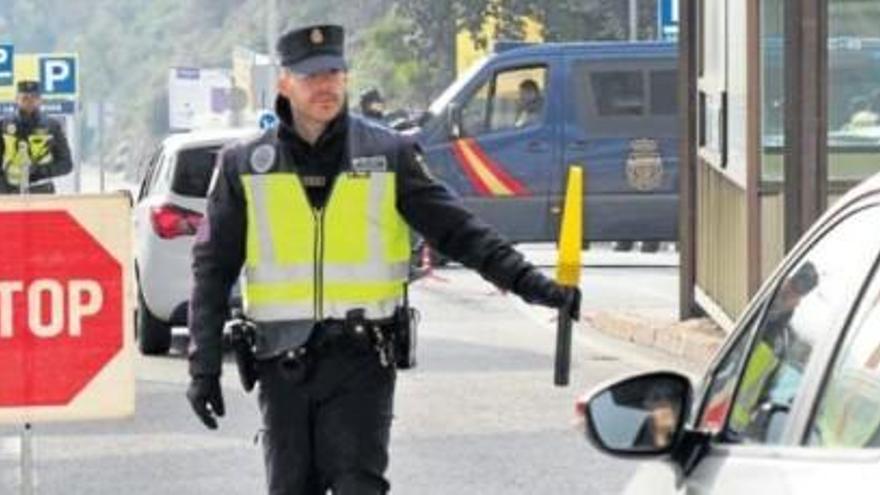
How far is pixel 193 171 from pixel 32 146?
2297 millimetres

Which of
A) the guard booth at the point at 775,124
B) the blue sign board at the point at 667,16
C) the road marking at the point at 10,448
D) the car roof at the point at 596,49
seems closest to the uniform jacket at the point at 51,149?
the guard booth at the point at 775,124

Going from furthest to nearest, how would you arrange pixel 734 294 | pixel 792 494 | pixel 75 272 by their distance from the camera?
pixel 734 294 → pixel 75 272 → pixel 792 494

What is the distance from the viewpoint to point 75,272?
849cm

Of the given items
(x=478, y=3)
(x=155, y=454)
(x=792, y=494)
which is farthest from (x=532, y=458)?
(x=478, y=3)

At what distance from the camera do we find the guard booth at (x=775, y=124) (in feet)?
42.2

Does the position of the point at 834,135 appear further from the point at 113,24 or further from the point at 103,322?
the point at 113,24

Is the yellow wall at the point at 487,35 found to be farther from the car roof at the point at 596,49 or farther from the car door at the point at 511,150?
the car door at the point at 511,150

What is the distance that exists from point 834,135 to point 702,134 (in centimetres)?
331

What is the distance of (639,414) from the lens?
4.25 meters

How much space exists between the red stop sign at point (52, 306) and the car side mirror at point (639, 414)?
446 centimetres

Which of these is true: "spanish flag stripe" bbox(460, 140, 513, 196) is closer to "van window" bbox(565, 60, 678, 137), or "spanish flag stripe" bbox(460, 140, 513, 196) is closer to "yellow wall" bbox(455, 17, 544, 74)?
"van window" bbox(565, 60, 678, 137)

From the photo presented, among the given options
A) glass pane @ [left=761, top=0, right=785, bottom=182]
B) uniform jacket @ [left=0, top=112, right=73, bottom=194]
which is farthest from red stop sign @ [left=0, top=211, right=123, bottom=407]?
uniform jacket @ [left=0, top=112, right=73, bottom=194]

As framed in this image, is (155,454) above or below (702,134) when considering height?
below

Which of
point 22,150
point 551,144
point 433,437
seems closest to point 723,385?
point 433,437
